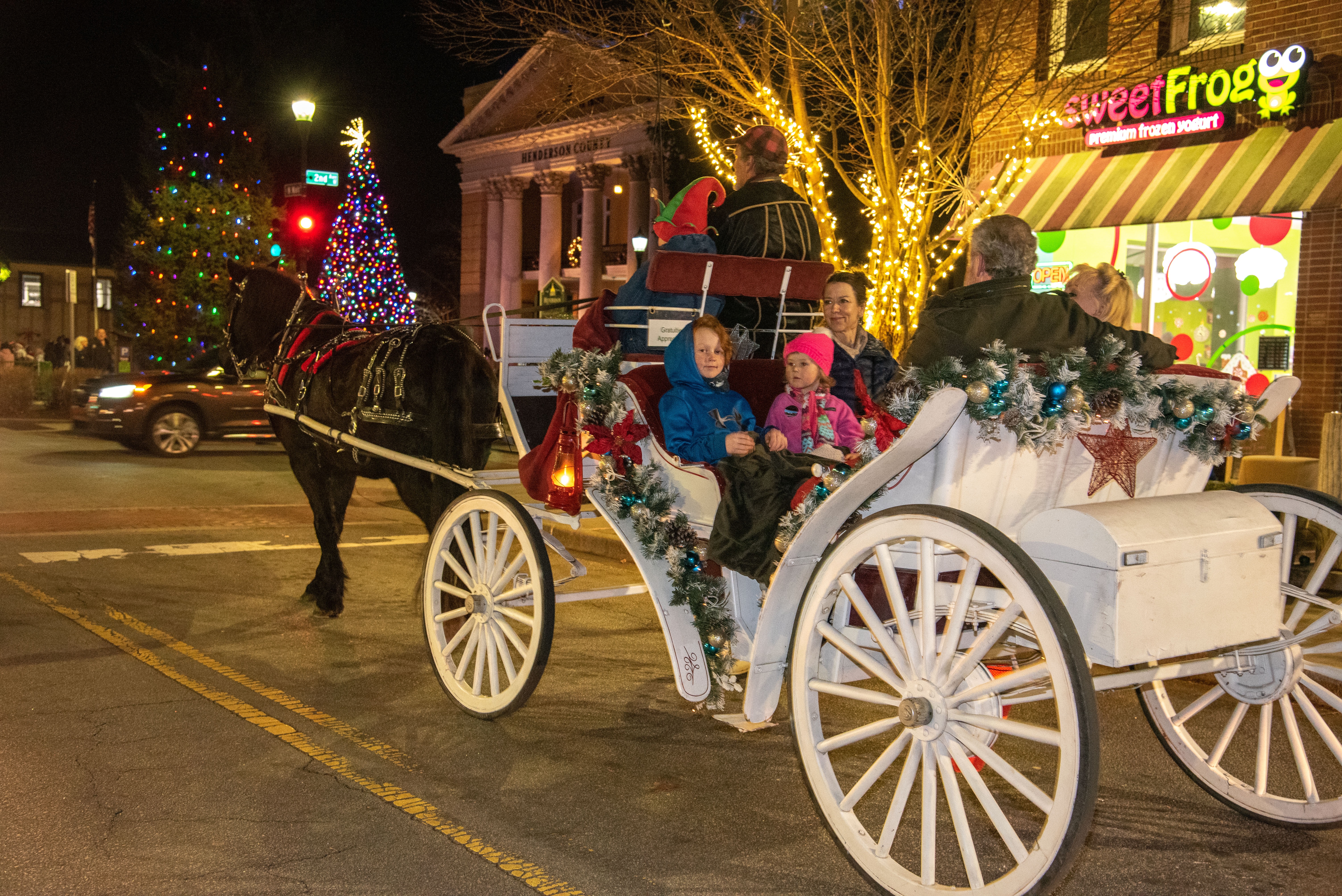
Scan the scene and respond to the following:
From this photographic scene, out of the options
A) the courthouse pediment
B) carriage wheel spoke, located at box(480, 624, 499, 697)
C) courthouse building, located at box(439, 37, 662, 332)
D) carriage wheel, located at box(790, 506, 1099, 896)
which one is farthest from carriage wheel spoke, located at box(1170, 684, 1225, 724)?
courthouse building, located at box(439, 37, 662, 332)

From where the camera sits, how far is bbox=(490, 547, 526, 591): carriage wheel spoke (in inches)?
203

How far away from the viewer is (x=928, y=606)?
134 inches

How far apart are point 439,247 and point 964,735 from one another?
2211 inches

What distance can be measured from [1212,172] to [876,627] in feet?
37.0

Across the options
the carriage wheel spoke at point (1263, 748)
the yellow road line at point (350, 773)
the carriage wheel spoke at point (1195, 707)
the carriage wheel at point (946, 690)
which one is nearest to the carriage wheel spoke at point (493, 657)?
the yellow road line at point (350, 773)

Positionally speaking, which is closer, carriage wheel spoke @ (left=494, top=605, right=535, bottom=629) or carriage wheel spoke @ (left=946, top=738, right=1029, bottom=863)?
carriage wheel spoke @ (left=946, top=738, right=1029, bottom=863)

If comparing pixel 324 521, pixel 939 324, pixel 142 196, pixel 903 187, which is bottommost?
pixel 324 521

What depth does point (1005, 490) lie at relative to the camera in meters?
3.67

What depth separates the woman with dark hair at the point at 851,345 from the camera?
5.37 metres

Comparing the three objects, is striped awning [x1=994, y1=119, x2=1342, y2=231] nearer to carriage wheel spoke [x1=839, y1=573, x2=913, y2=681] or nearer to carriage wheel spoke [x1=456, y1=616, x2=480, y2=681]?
carriage wheel spoke [x1=456, y1=616, x2=480, y2=681]

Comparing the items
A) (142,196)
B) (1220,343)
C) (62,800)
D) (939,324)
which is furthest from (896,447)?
(142,196)

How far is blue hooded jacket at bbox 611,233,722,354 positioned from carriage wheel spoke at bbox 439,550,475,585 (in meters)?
1.29

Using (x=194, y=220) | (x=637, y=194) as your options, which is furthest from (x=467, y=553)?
(x=637, y=194)

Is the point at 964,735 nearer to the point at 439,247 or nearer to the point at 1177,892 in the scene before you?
the point at 1177,892
